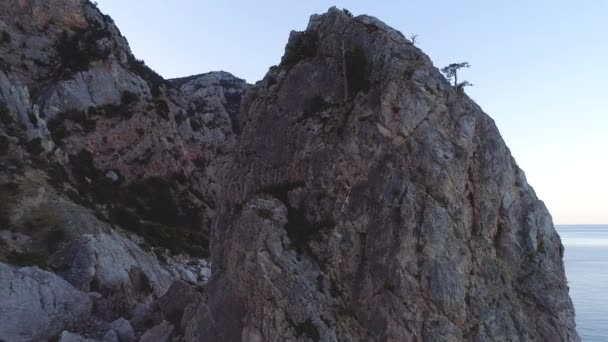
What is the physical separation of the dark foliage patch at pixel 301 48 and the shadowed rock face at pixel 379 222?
2.03m

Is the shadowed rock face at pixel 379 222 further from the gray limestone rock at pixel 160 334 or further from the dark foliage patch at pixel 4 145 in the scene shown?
the dark foliage patch at pixel 4 145

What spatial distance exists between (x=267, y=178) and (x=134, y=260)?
957 inches

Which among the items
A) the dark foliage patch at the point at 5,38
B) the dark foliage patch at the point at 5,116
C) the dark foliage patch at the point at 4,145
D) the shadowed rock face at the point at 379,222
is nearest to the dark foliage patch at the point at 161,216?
the dark foliage patch at the point at 4,145

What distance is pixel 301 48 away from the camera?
32031 mm

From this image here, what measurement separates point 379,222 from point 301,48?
14.0m

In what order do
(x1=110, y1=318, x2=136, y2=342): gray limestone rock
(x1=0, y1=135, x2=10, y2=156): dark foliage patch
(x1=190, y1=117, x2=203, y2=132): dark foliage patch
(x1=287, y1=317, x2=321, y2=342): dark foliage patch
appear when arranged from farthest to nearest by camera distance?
(x1=190, y1=117, x2=203, y2=132): dark foliage patch
(x1=0, y1=135, x2=10, y2=156): dark foliage patch
(x1=110, y1=318, x2=136, y2=342): gray limestone rock
(x1=287, y1=317, x2=321, y2=342): dark foliage patch

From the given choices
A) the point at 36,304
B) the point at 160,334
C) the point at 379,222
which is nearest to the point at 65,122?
the point at 36,304

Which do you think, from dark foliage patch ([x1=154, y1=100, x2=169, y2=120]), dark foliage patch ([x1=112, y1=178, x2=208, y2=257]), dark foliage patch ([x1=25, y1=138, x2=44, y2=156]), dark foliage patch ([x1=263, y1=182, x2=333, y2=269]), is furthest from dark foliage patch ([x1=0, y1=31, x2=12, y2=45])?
dark foliage patch ([x1=263, y1=182, x2=333, y2=269])

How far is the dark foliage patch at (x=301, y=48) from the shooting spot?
3152 centimetres

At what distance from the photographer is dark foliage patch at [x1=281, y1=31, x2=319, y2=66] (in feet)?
103

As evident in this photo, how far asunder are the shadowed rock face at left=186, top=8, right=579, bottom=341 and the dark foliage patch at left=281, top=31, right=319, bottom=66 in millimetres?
2035

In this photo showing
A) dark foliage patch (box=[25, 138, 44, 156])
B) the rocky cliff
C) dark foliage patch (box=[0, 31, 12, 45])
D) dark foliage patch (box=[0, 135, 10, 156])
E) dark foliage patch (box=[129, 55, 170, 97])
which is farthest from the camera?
dark foliage patch (box=[129, 55, 170, 97])

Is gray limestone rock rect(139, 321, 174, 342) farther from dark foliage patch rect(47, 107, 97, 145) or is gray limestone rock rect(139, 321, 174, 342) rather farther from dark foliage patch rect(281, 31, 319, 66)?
dark foliage patch rect(47, 107, 97, 145)

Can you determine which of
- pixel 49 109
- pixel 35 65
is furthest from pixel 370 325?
pixel 35 65
